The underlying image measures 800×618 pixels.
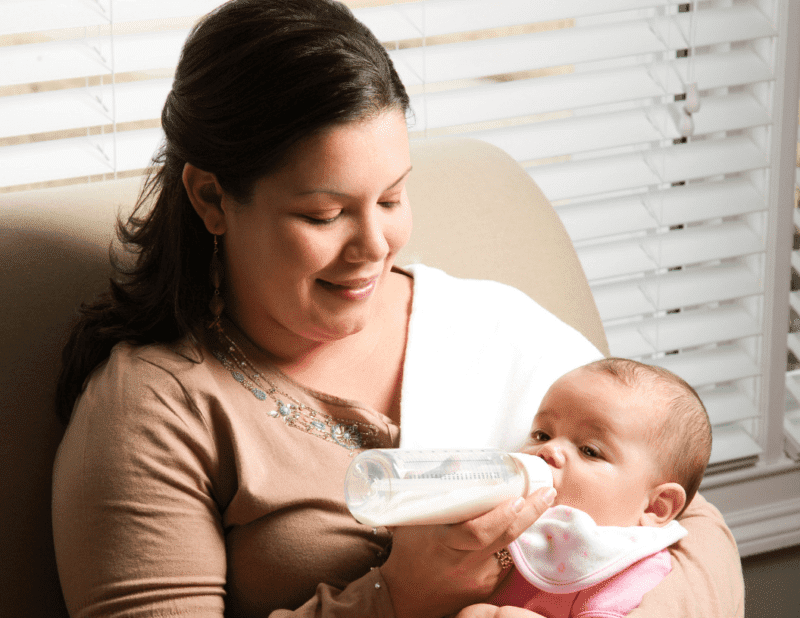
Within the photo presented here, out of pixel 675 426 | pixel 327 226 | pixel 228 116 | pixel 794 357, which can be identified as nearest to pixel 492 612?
pixel 675 426

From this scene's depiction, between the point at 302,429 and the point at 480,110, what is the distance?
3.22ft

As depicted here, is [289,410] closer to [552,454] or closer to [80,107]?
[552,454]

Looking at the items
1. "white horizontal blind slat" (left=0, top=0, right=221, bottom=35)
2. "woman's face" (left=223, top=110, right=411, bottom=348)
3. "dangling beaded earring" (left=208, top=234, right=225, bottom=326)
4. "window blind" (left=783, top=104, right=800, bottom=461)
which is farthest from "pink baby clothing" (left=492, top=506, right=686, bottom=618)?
"window blind" (left=783, top=104, right=800, bottom=461)

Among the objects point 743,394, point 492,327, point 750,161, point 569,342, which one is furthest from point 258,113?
point 743,394

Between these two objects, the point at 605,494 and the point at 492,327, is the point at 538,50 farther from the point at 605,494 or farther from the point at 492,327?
the point at 605,494

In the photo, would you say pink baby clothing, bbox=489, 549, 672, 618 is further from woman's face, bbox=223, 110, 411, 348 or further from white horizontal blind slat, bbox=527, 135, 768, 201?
white horizontal blind slat, bbox=527, 135, 768, 201

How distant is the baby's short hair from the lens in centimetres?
112

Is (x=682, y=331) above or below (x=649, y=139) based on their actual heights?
below

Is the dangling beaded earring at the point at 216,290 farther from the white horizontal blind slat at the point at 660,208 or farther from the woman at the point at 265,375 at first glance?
the white horizontal blind slat at the point at 660,208

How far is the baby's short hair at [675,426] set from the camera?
3.66ft

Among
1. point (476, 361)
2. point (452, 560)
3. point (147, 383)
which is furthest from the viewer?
point (476, 361)

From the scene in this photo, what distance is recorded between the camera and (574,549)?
1.03m

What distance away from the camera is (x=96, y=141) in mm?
1610

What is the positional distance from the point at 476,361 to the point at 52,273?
0.65 meters
